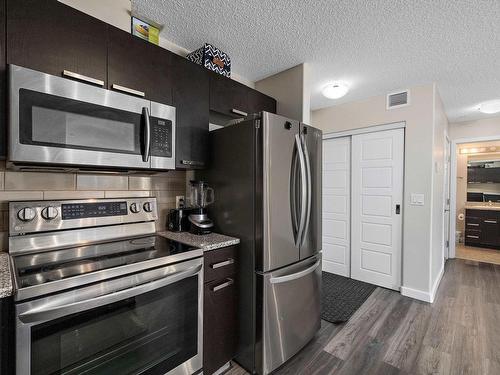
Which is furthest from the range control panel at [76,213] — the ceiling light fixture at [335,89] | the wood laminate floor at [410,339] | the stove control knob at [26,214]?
the ceiling light fixture at [335,89]

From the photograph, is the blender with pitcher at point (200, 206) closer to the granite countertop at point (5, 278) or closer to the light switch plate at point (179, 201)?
the light switch plate at point (179, 201)

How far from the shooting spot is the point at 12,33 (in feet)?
3.59

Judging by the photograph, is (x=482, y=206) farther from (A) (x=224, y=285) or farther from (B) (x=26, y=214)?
(B) (x=26, y=214)

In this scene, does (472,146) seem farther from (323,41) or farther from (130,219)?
(130,219)

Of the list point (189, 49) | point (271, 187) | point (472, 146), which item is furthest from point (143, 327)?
point (472, 146)

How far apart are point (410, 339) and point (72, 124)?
2876mm

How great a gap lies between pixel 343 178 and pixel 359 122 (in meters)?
0.78

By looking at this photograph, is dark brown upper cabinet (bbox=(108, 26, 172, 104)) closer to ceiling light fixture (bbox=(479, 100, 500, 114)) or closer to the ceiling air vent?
the ceiling air vent

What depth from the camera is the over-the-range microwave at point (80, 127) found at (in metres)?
1.08

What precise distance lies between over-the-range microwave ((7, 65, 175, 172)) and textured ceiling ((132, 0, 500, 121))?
772 mm

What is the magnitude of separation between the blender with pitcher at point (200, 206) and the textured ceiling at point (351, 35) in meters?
1.20

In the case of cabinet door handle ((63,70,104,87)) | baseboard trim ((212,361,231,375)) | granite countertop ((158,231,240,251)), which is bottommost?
baseboard trim ((212,361,231,375))

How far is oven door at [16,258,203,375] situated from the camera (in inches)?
36.4

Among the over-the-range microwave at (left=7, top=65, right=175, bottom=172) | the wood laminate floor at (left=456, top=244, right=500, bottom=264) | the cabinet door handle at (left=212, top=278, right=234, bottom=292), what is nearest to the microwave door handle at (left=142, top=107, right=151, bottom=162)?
Answer: the over-the-range microwave at (left=7, top=65, right=175, bottom=172)
